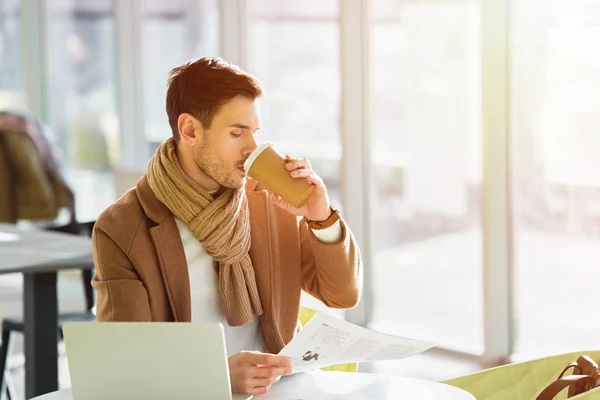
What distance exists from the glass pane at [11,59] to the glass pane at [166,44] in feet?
4.38

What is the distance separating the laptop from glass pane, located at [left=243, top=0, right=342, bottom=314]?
3.21 meters

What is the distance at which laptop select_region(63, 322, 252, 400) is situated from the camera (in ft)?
4.86

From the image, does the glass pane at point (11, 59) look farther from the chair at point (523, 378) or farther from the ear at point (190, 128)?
the chair at point (523, 378)

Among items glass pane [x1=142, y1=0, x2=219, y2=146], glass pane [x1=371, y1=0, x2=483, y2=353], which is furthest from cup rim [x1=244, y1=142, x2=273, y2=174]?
glass pane [x1=142, y1=0, x2=219, y2=146]

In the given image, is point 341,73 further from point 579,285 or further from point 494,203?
point 579,285

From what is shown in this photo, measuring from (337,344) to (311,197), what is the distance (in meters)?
0.37

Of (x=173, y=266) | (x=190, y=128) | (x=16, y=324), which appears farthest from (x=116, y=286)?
(x=16, y=324)

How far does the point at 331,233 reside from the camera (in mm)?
2051

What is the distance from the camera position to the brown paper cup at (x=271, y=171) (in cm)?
184

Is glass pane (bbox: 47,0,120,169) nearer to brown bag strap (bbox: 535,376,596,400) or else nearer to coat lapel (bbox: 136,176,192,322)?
coat lapel (bbox: 136,176,192,322)

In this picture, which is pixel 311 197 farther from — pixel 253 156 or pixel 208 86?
pixel 208 86

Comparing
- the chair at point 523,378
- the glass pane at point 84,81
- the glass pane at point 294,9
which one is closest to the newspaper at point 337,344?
the chair at point 523,378

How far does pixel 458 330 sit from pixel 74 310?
171 centimetres

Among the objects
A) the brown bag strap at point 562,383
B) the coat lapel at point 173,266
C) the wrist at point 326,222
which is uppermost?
the wrist at point 326,222
